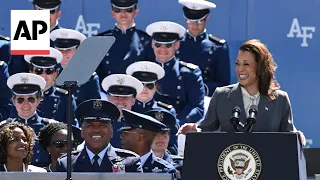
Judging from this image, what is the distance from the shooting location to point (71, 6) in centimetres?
832

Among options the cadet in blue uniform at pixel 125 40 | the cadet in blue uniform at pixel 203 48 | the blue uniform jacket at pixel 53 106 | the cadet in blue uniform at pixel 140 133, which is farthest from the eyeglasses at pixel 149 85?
the cadet in blue uniform at pixel 140 133

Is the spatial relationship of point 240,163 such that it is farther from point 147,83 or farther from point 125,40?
point 125,40

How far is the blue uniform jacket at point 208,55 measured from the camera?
8.23 metres

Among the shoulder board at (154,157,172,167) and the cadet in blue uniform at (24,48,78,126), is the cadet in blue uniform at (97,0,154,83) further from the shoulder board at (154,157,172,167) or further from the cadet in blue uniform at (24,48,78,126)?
the shoulder board at (154,157,172,167)

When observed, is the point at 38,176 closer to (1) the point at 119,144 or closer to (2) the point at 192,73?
(1) the point at 119,144

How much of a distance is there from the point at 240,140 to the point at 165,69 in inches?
142

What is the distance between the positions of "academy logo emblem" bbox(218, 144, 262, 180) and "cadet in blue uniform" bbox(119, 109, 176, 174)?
228cm

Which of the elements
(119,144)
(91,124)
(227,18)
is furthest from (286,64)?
(91,124)

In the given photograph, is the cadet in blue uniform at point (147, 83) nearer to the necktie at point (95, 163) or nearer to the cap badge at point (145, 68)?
the cap badge at point (145, 68)

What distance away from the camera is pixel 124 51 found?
8289 mm

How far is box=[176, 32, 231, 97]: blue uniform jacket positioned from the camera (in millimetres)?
8227

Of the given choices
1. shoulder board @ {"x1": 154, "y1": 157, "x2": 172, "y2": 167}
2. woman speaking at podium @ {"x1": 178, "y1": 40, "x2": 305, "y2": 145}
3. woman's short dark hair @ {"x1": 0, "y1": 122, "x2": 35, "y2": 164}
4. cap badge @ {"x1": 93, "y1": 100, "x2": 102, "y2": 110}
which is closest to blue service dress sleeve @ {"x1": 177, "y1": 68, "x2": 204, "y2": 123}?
shoulder board @ {"x1": 154, "y1": 157, "x2": 172, "y2": 167}

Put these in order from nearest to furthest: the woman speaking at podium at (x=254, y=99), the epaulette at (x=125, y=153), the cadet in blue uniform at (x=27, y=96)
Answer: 1. the woman speaking at podium at (x=254, y=99)
2. the epaulette at (x=125, y=153)
3. the cadet in blue uniform at (x=27, y=96)

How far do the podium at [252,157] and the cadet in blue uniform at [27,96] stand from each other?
3.36 m
